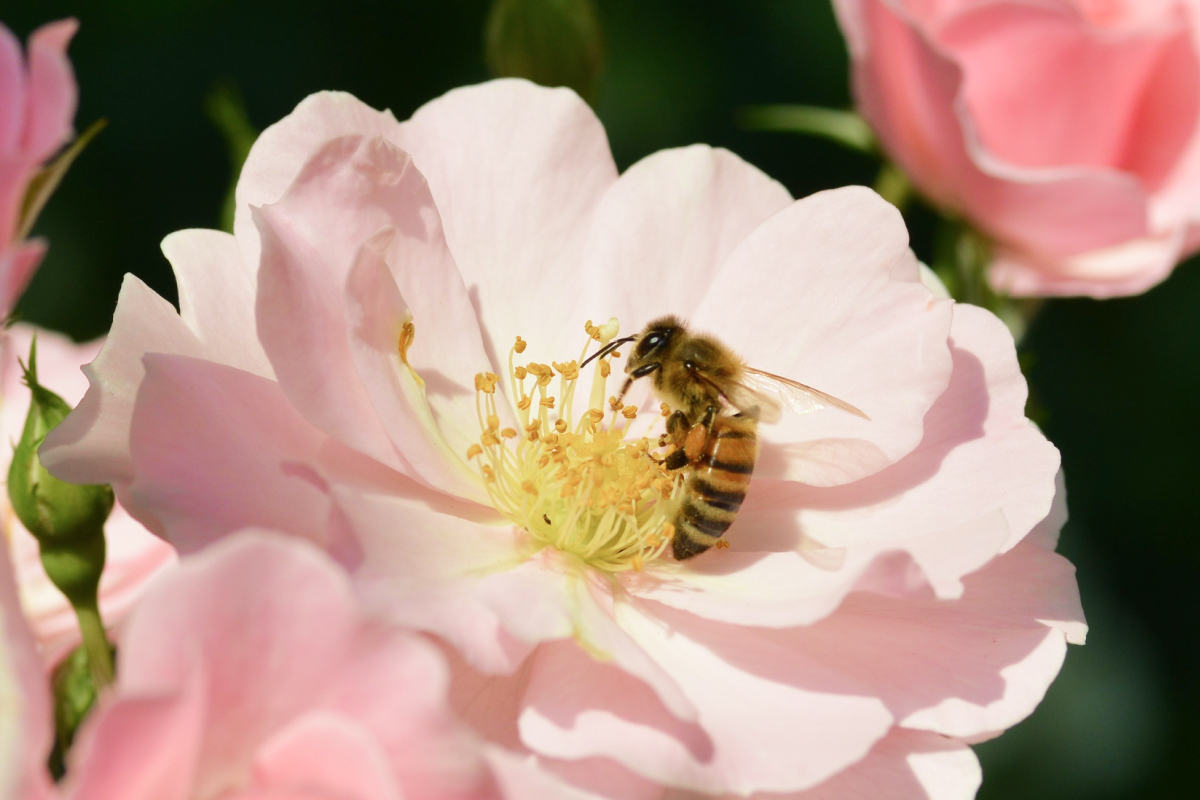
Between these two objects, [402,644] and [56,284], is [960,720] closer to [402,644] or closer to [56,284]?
[402,644]

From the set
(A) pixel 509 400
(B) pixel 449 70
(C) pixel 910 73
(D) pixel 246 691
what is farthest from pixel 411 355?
(B) pixel 449 70

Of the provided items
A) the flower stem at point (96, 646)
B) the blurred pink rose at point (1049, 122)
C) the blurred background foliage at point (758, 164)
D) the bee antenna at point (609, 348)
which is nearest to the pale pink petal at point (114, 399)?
the flower stem at point (96, 646)

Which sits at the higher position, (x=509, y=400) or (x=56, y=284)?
(x=509, y=400)

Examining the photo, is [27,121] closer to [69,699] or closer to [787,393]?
[69,699]

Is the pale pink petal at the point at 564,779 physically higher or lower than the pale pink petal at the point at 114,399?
lower

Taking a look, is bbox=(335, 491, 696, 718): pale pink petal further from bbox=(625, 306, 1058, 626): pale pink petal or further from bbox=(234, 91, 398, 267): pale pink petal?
bbox=(234, 91, 398, 267): pale pink petal

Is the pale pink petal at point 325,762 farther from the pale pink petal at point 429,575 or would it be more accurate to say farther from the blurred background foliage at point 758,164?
the blurred background foliage at point 758,164

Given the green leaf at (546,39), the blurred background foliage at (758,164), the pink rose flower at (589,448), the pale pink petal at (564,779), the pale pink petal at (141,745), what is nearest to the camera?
the pale pink petal at (141,745)
